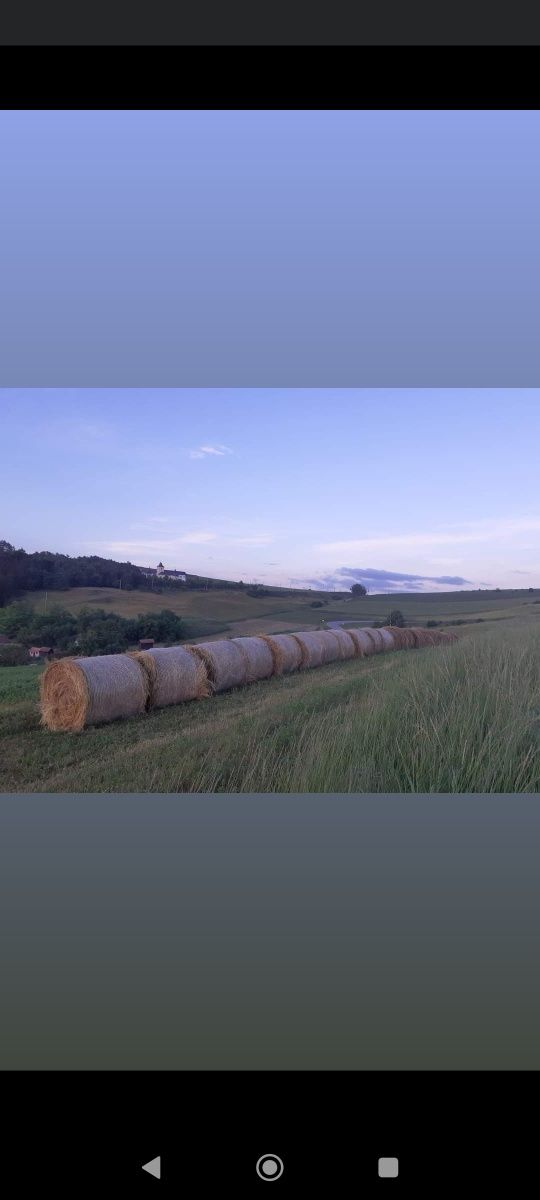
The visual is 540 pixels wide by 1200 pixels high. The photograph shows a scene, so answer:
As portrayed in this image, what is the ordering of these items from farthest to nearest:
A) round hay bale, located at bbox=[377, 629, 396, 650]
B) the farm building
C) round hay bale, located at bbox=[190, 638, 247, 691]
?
round hay bale, located at bbox=[377, 629, 396, 650] < round hay bale, located at bbox=[190, 638, 247, 691] < the farm building

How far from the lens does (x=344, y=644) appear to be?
4.97 m

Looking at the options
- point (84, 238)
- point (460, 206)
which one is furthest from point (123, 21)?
point (460, 206)

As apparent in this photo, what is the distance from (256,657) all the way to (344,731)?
1037 mm

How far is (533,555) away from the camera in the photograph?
15.6ft

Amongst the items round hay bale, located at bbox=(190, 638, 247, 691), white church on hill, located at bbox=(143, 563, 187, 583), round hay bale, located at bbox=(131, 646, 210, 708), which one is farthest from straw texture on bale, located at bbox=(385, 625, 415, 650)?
white church on hill, located at bbox=(143, 563, 187, 583)

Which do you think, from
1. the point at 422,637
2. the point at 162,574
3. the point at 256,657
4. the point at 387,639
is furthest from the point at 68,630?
the point at 422,637

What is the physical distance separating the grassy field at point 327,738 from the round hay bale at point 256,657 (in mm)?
182

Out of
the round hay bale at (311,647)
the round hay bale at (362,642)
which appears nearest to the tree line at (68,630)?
the round hay bale at (311,647)

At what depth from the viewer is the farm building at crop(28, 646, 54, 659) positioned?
445 cm

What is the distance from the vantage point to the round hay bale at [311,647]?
5.05 m

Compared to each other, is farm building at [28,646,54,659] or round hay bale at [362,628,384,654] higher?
round hay bale at [362,628,384,654]

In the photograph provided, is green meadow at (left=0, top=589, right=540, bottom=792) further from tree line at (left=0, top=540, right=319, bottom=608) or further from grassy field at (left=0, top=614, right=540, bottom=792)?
tree line at (left=0, top=540, right=319, bottom=608)

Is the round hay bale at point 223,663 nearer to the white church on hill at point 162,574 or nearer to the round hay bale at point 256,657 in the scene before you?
the round hay bale at point 256,657
